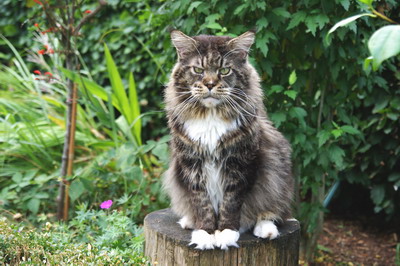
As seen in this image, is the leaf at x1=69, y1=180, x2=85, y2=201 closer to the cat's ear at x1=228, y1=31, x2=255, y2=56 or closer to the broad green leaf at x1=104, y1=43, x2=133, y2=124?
the broad green leaf at x1=104, y1=43, x2=133, y2=124

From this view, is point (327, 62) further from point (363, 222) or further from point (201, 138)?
point (363, 222)

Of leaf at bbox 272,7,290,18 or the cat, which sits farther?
leaf at bbox 272,7,290,18

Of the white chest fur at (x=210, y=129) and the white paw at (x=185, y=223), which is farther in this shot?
the white paw at (x=185, y=223)

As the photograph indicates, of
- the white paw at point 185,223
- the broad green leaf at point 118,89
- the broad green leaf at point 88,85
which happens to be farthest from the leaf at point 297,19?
the broad green leaf at point 118,89

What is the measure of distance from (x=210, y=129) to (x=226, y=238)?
598mm

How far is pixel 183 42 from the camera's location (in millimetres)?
2717

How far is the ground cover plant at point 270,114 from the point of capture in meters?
3.53

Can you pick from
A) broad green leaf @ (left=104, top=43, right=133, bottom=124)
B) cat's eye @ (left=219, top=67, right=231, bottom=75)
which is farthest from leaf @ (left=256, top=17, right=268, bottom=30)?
broad green leaf @ (left=104, top=43, right=133, bottom=124)

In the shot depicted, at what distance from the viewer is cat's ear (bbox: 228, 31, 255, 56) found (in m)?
2.70

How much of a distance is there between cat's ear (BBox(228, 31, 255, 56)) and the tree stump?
107cm

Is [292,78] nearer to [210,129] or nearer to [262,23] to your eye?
[262,23]

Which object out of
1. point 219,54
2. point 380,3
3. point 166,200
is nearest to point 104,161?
point 166,200

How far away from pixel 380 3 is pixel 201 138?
181 cm

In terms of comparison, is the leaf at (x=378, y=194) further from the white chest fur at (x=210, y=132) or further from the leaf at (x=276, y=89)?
the white chest fur at (x=210, y=132)
